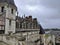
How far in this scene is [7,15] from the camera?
97.1 ft

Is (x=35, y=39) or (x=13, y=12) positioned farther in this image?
(x=13, y=12)

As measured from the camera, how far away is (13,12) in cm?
3166

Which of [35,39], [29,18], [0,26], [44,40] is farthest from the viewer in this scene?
[29,18]

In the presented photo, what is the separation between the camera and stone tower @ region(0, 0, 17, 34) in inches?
1141

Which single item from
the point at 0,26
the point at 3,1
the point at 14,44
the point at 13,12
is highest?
the point at 3,1

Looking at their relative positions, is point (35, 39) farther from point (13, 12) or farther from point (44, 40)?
point (13, 12)

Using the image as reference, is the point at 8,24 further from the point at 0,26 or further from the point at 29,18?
the point at 29,18

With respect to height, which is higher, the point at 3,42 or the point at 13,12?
the point at 13,12

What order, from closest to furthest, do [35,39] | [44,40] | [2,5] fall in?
1. [44,40]
2. [35,39]
3. [2,5]

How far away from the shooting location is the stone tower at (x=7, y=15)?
29.0 metres

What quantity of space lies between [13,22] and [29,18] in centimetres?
1377

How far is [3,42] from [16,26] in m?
17.4

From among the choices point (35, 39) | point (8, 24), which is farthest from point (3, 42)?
point (8, 24)

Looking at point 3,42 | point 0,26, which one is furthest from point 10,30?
point 3,42
